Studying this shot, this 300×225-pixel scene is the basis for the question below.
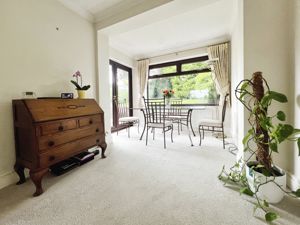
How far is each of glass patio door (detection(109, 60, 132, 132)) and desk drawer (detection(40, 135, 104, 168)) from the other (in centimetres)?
216

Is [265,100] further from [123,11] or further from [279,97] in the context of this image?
[123,11]

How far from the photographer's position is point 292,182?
140 centimetres

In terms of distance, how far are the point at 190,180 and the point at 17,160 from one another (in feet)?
6.55

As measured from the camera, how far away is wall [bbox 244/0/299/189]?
146 cm

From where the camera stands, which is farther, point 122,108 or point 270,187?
point 122,108

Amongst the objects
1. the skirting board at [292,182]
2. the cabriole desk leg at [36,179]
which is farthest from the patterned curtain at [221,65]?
the cabriole desk leg at [36,179]

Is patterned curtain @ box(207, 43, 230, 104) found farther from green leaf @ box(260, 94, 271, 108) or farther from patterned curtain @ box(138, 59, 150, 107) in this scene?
green leaf @ box(260, 94, 271, 108)

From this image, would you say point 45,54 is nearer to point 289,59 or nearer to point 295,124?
point 289,59

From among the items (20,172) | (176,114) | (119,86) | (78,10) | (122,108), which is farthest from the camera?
(122,108)

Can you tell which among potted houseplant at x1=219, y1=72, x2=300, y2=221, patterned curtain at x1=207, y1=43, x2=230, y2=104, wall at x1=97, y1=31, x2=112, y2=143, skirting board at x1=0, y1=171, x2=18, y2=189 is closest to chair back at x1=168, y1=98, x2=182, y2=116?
patterned curtain at x1=207, y1=43, x2=230, y2=104

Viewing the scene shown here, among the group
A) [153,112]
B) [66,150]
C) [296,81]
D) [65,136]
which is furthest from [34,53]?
[296,81]

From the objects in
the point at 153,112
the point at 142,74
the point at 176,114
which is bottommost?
the point at 176,114

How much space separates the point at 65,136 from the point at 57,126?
0.17 m

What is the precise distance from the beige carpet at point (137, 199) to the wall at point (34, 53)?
0.65 meters
